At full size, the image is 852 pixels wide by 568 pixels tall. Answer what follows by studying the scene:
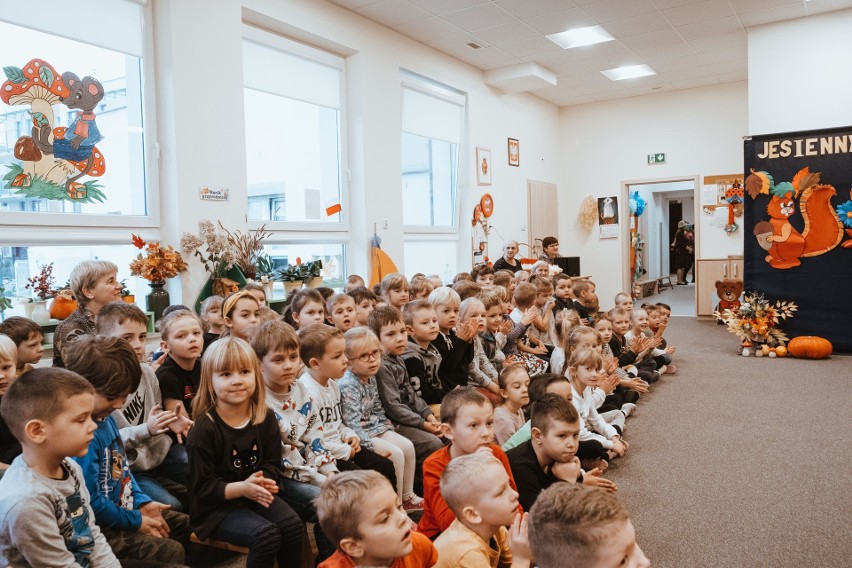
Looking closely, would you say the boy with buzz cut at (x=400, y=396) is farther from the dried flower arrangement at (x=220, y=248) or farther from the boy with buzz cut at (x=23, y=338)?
the dried flower arrangement at (x=220, y=248)

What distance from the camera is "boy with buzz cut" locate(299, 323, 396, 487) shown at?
2.49m

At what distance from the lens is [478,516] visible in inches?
68.7

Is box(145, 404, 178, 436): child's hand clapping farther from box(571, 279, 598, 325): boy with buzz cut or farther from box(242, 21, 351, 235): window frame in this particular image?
box(571, 279, 598, 325): boy with buzz cut

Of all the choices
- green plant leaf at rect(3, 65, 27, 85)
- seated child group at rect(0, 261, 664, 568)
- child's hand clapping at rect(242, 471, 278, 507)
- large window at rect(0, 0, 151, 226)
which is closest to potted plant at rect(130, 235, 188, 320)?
large window at rect(0, 0, 151, 226)

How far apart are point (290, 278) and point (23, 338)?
284 centimetres

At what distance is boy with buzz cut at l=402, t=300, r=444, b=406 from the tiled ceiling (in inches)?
152

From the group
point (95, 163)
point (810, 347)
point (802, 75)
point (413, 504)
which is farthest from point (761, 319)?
point (95, 163)

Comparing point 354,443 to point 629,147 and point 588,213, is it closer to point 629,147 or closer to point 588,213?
point 588,213

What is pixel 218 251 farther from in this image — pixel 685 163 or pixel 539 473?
pixel 685 163

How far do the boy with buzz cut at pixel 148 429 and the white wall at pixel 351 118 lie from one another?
2.06 metres

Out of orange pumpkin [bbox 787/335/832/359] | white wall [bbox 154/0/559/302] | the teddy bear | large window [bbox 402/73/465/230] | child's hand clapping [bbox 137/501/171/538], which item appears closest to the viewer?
child's hand clapping [bbox 137/501/171/538]

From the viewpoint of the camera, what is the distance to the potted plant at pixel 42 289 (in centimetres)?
376

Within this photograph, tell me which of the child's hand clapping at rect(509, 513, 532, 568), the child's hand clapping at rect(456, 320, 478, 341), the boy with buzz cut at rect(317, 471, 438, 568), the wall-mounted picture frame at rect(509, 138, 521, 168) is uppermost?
the wall-mounted picture frame at rect(509, 138, 521, 168)

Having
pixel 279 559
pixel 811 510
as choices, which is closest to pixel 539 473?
pixel 279 559
